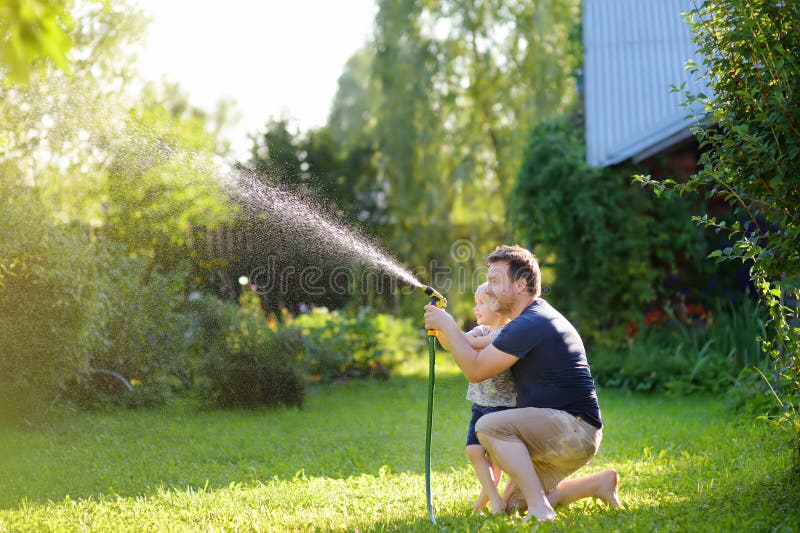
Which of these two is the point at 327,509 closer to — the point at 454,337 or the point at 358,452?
the point at 454,337

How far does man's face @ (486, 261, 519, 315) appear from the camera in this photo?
4.03 meters

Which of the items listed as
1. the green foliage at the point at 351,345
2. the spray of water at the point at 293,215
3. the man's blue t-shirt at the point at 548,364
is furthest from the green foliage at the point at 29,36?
the green foliage at the point at 351,345

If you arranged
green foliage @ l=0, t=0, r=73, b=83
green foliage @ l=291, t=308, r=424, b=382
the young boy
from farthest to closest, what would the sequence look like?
green foliage @ l=291, t=308, r=424, b=382
the young boy
green foliage @ l=0, t=0, r=73, b=83

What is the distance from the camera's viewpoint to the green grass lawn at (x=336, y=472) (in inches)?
152

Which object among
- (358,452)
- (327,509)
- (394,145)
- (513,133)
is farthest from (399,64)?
(327,509)

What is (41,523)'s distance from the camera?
3.99 m

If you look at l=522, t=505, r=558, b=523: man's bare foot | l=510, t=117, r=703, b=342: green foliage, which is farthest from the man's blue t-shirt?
l=510, t=117, r=703, b=342: green foliage

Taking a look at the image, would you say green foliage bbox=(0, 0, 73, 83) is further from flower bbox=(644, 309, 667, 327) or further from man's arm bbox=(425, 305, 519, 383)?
flower bbox=(644, 309, 667, 327)

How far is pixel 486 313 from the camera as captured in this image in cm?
423

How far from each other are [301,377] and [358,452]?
2.34 metres

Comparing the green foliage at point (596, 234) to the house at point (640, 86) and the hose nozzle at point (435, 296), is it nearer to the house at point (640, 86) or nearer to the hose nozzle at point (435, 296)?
the house at point (640, 86)

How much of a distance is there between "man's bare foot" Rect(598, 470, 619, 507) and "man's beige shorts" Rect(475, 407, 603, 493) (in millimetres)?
229

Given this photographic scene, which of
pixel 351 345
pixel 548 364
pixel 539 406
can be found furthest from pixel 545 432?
pixel 351 345

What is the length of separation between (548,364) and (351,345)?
6714 mm
